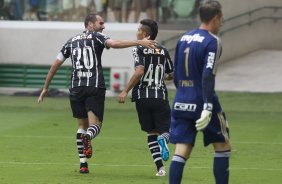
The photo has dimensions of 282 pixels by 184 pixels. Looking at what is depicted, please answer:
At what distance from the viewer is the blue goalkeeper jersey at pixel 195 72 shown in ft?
34.5

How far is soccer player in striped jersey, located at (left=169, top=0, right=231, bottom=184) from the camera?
10.6 m

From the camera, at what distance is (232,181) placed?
13.1 meters

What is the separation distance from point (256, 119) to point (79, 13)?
29.4 feet

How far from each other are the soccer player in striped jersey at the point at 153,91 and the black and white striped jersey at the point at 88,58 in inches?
20.8

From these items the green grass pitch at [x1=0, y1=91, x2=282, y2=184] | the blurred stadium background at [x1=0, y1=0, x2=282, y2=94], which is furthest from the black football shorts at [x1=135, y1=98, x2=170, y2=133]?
the blurred stadium background at [x1=0, y1=0, x2=282, y2=94]

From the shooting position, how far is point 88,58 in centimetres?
1395

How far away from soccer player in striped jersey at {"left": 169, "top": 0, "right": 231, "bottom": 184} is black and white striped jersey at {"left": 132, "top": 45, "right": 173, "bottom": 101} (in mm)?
2649

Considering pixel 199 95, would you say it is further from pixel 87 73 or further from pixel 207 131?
pixel 87 73

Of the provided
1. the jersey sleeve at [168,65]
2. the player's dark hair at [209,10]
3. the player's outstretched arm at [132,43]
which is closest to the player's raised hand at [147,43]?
the player's outstretched arm at [132,43]

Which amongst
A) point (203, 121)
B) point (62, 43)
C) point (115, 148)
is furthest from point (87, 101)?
point (62, 43)

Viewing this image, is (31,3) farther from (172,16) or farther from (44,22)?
(172,16)

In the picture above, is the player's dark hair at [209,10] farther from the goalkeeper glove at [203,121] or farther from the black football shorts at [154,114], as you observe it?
the black football shorts at [154,114]

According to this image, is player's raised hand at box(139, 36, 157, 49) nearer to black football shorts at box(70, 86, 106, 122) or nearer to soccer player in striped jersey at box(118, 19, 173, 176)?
soccer player in striped jersey at box(118, 19, 173, 176)

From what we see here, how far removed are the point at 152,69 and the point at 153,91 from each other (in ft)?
1.06
